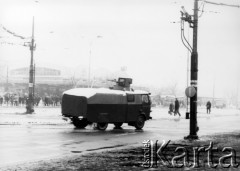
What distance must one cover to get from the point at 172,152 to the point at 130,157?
6.58ft

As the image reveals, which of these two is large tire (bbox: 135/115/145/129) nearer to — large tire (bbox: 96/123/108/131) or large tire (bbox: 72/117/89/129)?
large tire (bbox: 96/123/108/131)

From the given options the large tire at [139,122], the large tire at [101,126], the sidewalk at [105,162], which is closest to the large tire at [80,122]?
the large tire at [101,126]

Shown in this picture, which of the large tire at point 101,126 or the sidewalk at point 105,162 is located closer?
the sidewalk at point 105,162

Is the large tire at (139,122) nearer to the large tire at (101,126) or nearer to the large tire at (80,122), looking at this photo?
the large tire at (101,126)

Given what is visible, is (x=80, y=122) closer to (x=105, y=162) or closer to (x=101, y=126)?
(x=101, y=126)

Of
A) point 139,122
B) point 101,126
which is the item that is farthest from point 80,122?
point 139,122

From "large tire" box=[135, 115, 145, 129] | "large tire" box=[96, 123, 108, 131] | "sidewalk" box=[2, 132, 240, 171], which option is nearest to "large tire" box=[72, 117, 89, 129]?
"large tire" box=[96, 123, 108, 131]

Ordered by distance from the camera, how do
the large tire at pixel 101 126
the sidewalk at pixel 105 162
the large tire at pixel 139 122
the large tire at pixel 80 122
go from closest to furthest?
the sidewalk at pixel 105 162, the large tire at pixel 101 126, the large tire at pixel 80 122, the large tire at pixel 139 122

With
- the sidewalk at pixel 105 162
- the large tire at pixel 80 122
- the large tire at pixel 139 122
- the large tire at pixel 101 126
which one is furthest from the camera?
the large tire at pixel 139 122

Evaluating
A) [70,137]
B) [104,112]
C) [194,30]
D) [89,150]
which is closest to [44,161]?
[89,150]

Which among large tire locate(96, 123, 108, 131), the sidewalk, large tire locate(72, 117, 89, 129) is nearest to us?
the sidewalk

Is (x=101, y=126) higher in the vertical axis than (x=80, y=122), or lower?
lower

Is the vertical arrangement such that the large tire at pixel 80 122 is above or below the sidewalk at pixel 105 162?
above

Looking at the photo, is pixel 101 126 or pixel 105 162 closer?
pixel 105 162
